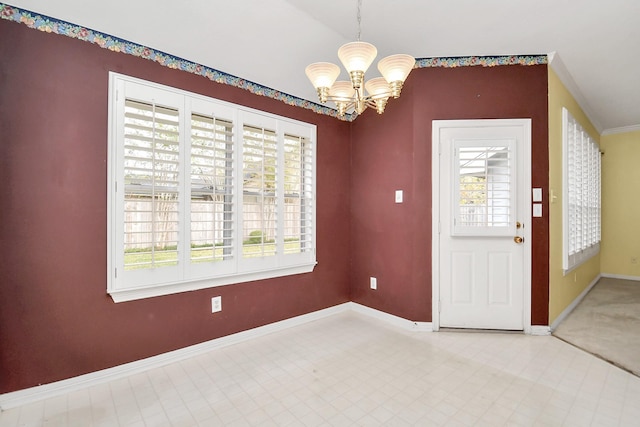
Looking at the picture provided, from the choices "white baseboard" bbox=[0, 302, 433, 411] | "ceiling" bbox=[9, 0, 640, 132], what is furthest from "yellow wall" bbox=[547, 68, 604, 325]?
"white baseboard" bbox=[0, 302, 433, 411]

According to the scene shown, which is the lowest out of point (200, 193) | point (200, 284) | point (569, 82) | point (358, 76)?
point (200, 284)

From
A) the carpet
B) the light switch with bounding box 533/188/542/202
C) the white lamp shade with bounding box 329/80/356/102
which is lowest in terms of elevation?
the carpet

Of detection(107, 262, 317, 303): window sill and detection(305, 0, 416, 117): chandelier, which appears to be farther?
detection(107, 262, 317, 303): window sill

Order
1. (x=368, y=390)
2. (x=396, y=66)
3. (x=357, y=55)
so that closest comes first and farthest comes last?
(x=357, y=55) < (x=396, y=66) < (x=368, y=390)

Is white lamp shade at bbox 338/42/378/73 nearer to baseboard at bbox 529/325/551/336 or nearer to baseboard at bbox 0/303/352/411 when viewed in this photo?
baseboard at bbox 0/303/352/411

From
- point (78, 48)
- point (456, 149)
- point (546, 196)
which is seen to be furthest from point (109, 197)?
point (546, 196)

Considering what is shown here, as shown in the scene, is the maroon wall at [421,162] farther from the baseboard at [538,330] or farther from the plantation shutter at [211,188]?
the plantation shutter at [211,188]

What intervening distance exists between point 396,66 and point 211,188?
5.80 ft

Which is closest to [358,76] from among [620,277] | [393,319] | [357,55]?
[357,55]

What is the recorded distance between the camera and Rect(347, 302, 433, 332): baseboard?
3.14 meters

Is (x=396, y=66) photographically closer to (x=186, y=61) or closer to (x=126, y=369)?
(x=186, y=61)

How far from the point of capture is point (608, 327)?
321cm

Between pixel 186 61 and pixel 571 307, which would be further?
pixel 571 307

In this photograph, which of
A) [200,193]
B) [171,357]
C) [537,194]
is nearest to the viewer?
[171,357]
